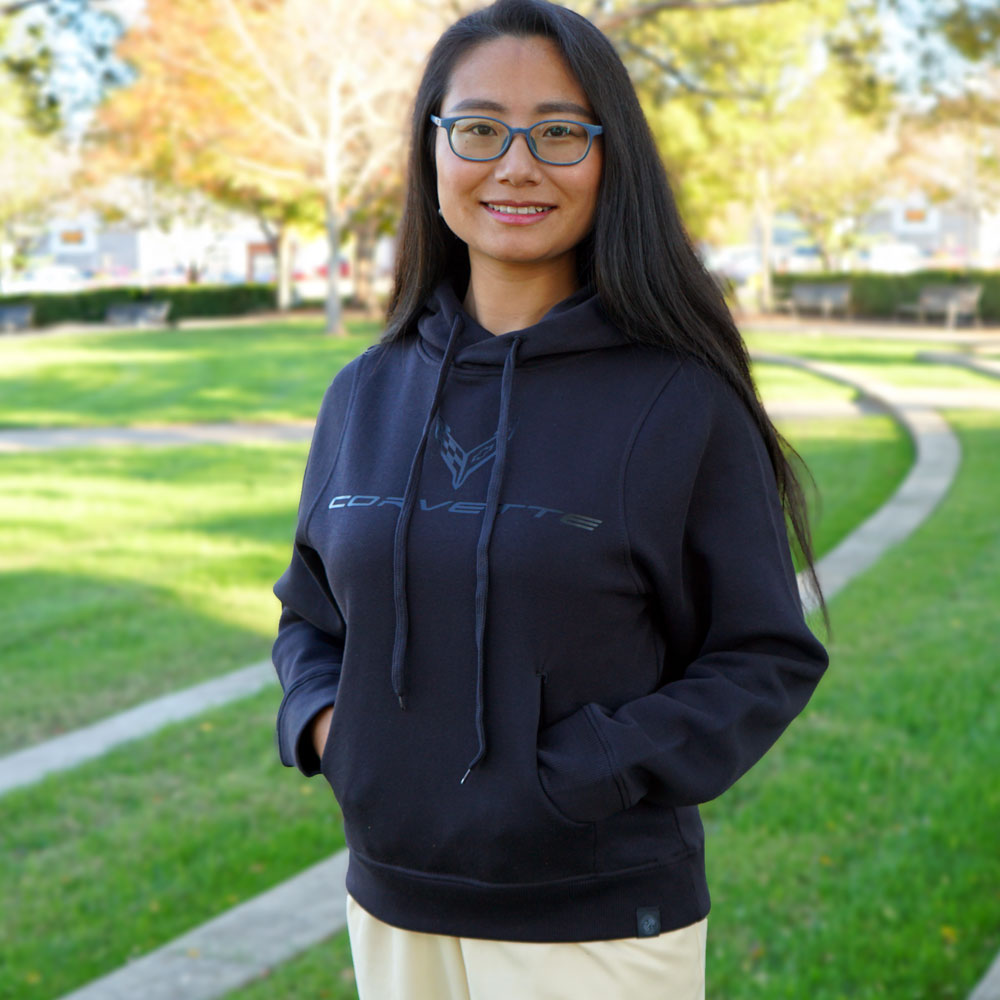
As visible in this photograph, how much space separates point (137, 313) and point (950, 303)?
861 inches

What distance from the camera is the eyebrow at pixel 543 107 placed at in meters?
1.79

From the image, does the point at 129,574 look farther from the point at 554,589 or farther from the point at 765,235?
the point at 765,235

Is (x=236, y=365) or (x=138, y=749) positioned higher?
(x=138, y=749)

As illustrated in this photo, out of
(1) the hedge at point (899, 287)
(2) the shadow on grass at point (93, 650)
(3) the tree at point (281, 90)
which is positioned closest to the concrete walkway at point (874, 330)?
(1) the hedge at point (899, 287)

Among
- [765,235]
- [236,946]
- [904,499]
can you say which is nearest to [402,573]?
[236,946]

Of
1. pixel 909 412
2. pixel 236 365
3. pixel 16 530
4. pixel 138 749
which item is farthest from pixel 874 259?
pixel 138 749

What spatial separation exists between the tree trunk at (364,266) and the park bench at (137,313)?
6.37m

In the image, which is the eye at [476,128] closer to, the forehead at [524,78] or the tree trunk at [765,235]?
the forehead at [524,78]

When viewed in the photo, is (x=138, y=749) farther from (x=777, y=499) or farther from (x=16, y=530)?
(x=16, y=530)

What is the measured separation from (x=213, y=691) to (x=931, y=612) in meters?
3.59

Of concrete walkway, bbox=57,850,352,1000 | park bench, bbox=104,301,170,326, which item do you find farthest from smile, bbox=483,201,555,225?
park bench, bbox=104,301,170,326

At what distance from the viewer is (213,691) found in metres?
6.19

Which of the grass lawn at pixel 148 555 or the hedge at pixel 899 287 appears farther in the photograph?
the hedge at pixel 899 287

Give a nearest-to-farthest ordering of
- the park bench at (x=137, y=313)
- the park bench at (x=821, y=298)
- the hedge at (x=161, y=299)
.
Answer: the park bench at (x=821, y=298)
the hedge at (x=161, y=299)
the park bench at (x=137, y=313)
